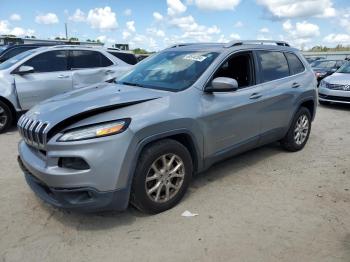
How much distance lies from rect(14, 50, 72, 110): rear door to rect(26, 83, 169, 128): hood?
3.80m

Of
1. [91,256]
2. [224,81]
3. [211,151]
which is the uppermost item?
[224,81]

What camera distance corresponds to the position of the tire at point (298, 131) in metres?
5.72

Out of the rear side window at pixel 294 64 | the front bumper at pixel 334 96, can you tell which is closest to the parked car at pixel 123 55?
the rear side window at pixel 294 64

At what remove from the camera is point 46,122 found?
3.31 meters

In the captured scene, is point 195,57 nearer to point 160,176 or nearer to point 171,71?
point 171,71

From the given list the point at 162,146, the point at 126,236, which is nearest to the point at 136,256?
the point at 126,236

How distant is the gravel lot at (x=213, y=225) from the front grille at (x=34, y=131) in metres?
0.82

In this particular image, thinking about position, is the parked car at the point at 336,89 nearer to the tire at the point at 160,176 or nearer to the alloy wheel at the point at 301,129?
the alloy wheel at the point at 301,129

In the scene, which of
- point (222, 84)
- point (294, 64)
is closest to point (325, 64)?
point (294, 64)

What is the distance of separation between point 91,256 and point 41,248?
18.9 inches

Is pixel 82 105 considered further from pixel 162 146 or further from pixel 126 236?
pixel 126 236

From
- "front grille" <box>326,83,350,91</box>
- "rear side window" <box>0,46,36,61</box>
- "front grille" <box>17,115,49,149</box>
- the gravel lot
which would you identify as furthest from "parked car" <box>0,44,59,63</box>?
"front grille" <box>326,83,350,91</box>

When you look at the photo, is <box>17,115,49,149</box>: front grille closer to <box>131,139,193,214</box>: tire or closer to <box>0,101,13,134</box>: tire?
<box>131,139,193,214</box>: tire

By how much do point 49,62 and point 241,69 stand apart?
479 cm
